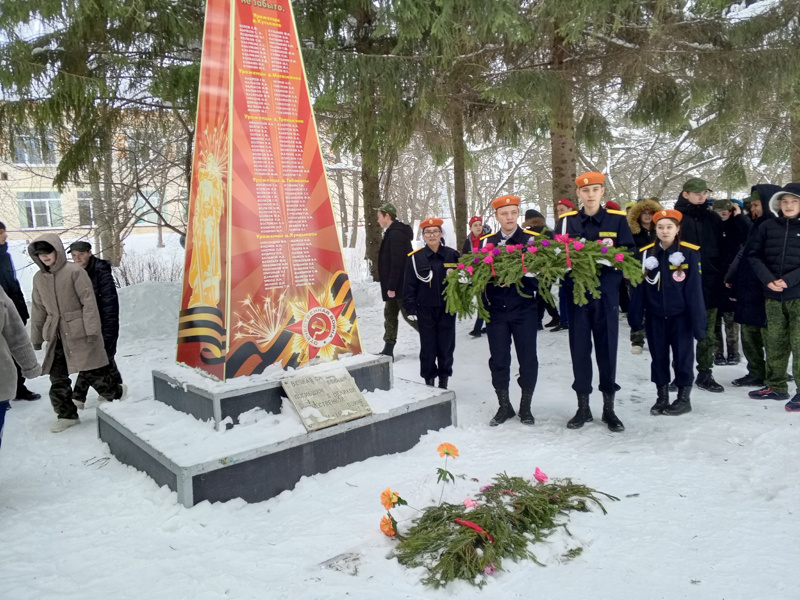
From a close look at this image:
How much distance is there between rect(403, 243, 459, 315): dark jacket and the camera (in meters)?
5.68

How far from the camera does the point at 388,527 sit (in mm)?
3018

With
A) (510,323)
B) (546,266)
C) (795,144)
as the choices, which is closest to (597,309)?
(546,266)

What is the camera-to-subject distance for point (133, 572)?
286cm

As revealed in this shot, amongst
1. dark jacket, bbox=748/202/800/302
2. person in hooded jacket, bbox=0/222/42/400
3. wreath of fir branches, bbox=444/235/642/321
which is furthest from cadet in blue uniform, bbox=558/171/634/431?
person in hooded jacket, bbox=0/222/42/400

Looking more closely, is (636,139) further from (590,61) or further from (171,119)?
(171,119)

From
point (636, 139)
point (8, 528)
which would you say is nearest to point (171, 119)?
point (8, 528)

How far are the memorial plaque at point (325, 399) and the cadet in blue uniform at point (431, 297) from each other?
1447 mm

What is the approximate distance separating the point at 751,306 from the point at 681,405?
54.7 inches

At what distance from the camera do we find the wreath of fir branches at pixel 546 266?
4.39 metres

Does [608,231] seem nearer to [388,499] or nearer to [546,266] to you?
[546,266]

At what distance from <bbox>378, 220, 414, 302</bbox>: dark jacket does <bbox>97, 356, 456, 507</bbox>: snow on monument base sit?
7.01ft

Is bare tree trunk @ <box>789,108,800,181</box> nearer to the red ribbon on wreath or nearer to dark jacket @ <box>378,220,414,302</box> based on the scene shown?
dark jacket @ <box>378,220,414,302</box>

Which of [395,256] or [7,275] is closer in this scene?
[7,275]

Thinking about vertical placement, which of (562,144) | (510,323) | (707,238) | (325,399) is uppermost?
(562,144)
